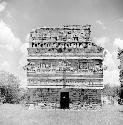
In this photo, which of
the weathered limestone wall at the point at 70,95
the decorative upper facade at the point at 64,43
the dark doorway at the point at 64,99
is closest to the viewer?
the weathered limestone wall at the point at 70,95

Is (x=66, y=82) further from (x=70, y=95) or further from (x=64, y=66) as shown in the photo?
(x=64, y=66)

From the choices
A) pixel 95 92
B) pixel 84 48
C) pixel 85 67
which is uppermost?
pixel 84 48

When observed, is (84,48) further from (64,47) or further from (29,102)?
(29,102)

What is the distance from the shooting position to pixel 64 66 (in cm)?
2977

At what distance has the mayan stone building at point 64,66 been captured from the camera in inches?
1156

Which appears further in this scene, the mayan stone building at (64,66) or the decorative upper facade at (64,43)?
the decorative upper facade at (64,43)

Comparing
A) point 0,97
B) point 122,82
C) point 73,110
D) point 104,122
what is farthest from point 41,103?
point 122,82

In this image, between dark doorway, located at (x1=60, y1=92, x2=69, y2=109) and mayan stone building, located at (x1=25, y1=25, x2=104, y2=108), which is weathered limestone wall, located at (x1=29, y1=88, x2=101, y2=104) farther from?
dark doorway, located at (x1=60, y1=92, x2=69, y2=109)

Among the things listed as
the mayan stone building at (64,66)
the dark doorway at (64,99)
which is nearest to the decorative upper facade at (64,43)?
the mayan stone building at (64,66)

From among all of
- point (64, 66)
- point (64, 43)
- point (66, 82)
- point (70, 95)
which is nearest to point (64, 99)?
point (70, 95)

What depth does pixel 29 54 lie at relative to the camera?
30.2 m

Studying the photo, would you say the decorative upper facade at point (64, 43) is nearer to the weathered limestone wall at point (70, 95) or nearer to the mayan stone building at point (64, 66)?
the mayan stone building at point (64, 66)

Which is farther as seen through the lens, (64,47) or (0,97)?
(0,97)

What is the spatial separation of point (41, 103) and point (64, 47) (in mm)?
6805
